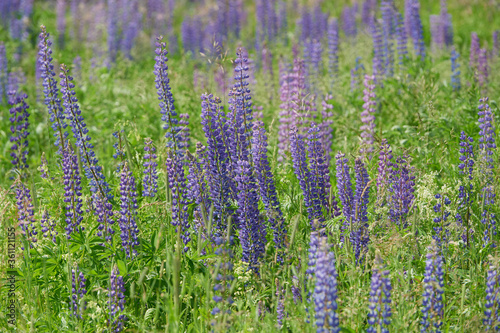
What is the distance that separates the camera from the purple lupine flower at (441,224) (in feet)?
11.6

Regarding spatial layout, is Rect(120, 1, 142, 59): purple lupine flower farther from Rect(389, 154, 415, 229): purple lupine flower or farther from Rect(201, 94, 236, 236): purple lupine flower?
Rect(389, 154, 415, 229): purple lupine flower

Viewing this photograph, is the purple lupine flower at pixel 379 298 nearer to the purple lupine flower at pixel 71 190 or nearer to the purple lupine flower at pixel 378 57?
the purple lupine flower at pixel 71 190

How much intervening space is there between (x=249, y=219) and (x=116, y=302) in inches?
38.8

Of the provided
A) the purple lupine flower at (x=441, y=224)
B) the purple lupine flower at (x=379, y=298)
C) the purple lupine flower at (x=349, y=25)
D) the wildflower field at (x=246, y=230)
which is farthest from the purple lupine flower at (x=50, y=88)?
the purple lupine flower at (x=349, y=25)

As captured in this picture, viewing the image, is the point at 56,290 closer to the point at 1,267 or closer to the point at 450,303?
the point at 1,267

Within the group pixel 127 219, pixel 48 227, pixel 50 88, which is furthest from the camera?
pixel 50 88

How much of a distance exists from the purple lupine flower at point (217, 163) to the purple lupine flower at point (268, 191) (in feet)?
0.64

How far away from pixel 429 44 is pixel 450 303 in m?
10.8

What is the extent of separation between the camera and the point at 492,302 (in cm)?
290

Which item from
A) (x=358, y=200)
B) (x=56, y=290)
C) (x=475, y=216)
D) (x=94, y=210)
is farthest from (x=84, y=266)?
(x=475, y=216)

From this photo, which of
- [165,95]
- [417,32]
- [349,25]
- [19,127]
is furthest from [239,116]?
[349,25]

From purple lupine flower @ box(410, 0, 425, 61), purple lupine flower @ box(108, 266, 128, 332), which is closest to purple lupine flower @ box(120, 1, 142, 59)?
purple lupine flower @ box(410, 0, 425, 61)

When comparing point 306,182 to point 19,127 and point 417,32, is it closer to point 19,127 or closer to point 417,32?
point 19,127

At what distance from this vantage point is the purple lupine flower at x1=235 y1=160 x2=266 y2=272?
12.0 ft
